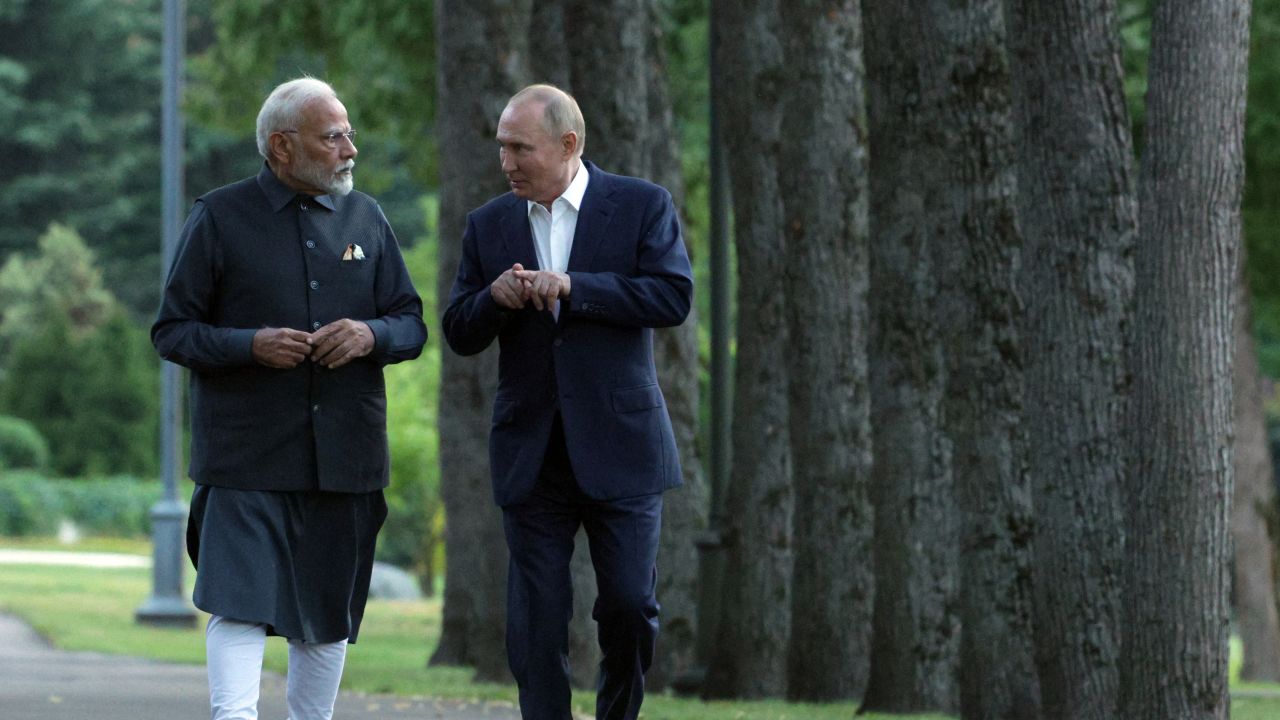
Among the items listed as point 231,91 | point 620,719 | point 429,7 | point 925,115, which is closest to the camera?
point 620,719

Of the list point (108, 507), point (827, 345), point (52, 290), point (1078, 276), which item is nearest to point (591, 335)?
point (1078, 276)

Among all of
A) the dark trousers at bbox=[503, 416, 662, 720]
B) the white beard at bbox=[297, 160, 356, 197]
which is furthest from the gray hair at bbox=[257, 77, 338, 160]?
the dark trousers at bbox=[503, 416, 662, 720]

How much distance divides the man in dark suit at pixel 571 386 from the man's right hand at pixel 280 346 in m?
0.51

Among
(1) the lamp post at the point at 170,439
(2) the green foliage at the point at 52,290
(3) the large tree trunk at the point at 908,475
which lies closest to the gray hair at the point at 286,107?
(3) the large tree trunk at the point at 908,475

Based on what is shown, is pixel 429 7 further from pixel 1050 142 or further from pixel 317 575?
pixel 317 575

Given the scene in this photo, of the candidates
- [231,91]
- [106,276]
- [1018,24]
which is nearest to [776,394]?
[1018,24]

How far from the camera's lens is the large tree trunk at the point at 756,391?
48.5 feet

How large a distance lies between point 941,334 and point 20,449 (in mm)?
43162

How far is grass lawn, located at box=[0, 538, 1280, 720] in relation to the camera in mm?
11828

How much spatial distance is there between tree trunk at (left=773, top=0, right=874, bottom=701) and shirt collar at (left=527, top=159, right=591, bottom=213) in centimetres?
640

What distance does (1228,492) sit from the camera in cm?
859

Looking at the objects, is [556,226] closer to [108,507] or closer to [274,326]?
[274,326]

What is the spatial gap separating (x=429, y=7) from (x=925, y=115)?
1325 cm

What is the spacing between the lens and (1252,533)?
23.4 metres
